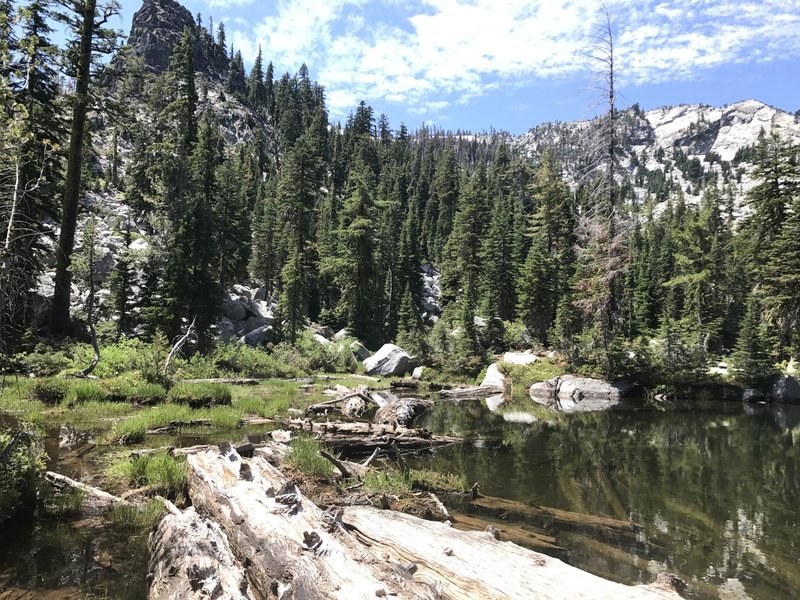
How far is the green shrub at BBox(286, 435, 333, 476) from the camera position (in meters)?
8.93

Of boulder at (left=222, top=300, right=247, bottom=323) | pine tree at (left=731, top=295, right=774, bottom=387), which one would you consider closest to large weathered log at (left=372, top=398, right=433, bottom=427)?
pine tree at (left=731, top=295, right=774, bottom=387)

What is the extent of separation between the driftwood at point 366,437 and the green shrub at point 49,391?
6.69m

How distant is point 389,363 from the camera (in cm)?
3662

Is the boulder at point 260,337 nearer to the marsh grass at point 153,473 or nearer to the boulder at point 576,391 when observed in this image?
the boulder at point 576,391

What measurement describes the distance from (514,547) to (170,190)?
122 ft

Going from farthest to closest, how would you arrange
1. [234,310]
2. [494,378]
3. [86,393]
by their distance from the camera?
[234,310]
[494,378]
[86,393]

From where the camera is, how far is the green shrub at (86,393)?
13781mm

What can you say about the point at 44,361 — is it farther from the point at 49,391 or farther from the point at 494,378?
the point at 494,378

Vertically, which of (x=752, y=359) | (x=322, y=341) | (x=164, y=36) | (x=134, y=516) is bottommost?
(x=752, y=359)

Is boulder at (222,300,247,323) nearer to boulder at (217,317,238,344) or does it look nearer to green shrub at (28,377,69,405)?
boulder at (217,317,238,344)

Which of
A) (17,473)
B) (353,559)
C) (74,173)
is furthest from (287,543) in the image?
(74,173)

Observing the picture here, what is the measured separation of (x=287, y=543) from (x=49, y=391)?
41.4ft

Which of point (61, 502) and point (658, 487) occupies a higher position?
point (61, 502)

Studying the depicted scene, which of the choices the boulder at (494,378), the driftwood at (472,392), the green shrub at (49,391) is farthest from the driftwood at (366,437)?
the boulder at (494,378)
